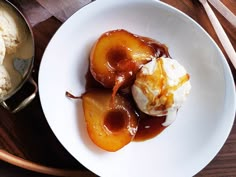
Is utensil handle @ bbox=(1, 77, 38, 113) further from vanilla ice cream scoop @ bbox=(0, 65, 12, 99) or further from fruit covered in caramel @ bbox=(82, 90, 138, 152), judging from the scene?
fruit covered in caramel @ bbox=(82, 90, 138, 152)

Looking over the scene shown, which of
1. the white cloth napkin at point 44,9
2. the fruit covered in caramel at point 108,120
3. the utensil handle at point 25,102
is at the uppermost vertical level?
the white cloth napkin at point 44,9

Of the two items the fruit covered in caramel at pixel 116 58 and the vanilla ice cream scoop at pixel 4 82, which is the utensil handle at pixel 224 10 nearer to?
the fruit covered in caramel at pixel 116 58

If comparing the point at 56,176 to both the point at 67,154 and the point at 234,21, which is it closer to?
the point at 67,154

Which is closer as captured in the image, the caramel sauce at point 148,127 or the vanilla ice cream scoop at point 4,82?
the vanilla ice cream scoop at point 4,82

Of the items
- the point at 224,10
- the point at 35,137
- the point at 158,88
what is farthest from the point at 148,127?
the point at 224,10

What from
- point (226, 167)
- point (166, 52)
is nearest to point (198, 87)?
point (166, 52)

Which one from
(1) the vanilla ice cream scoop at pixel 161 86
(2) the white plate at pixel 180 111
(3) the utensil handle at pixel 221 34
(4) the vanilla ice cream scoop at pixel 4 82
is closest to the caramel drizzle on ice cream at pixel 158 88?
(1) the vanilla ice cream scoop at pixel 161 86

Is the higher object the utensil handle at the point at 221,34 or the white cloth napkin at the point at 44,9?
the utensil handle at the point at 221,34
